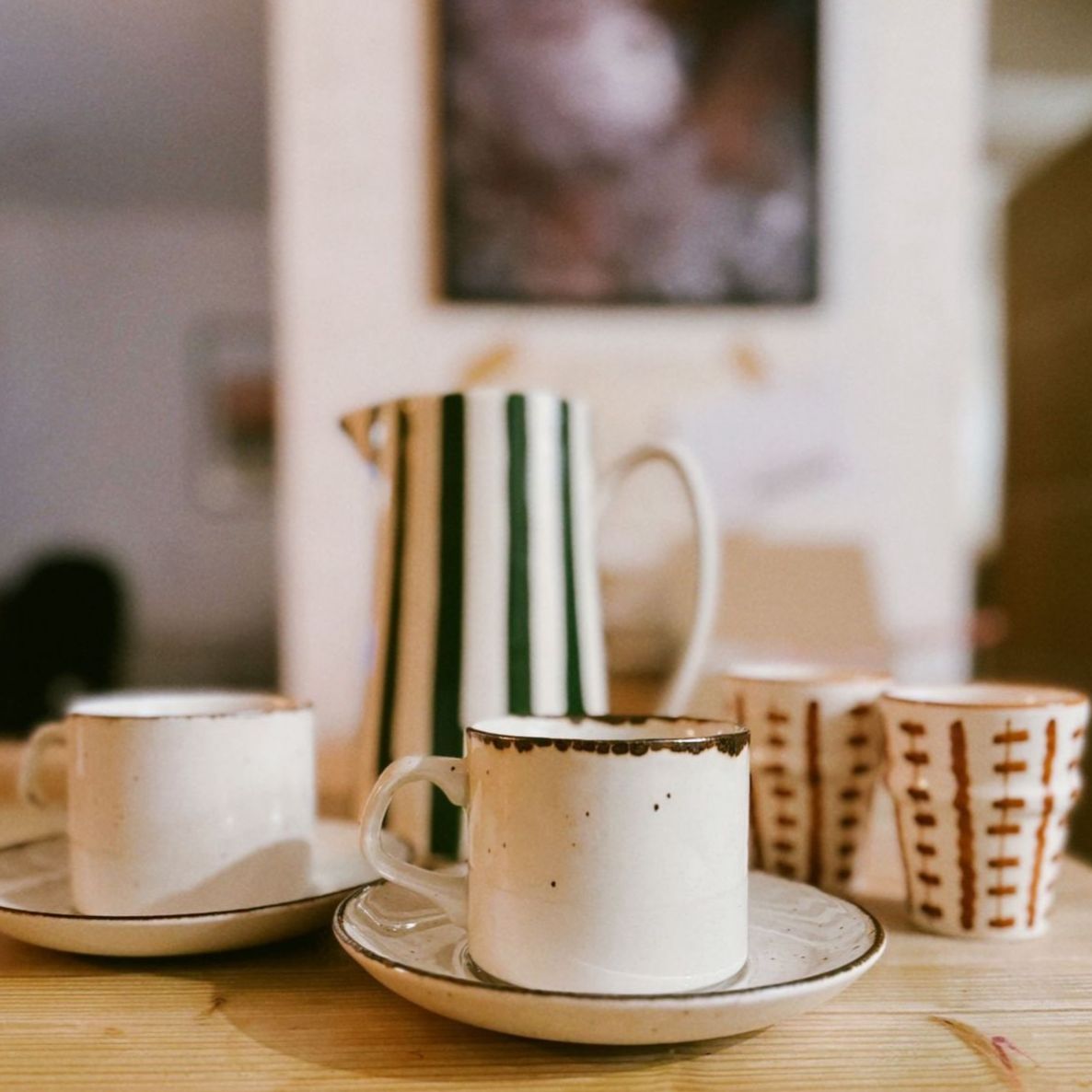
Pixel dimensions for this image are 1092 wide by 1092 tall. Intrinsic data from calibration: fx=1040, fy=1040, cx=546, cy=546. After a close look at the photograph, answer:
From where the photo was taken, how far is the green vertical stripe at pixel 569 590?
59 centimetres

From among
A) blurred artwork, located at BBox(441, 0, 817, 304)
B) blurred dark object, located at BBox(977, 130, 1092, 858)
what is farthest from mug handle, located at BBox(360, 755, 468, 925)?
blurred dark object, located at BBox(977, 130, 1092, 858)

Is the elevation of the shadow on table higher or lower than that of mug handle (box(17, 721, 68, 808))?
Result: lower

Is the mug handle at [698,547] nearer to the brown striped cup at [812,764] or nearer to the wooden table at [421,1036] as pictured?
the brown striped cup at [812,764]

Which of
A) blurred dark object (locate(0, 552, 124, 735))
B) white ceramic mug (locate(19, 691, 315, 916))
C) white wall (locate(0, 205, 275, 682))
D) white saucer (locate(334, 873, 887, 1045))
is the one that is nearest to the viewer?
white saucer (locate(334, 873, 887, 1045))

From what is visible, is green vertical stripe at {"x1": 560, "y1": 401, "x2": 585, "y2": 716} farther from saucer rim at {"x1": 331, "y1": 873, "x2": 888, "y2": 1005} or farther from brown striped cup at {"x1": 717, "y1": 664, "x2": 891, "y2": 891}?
saucer rim at {"x1": 331, "y1": 873, "x2": 888, "y2": 1005}

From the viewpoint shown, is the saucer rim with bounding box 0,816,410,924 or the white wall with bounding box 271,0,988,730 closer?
the saucer rim with bounding box 0,816,410,924

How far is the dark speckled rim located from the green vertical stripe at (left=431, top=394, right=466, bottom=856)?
0.12 meters

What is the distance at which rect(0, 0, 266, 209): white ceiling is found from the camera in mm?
2582

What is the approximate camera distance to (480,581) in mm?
578

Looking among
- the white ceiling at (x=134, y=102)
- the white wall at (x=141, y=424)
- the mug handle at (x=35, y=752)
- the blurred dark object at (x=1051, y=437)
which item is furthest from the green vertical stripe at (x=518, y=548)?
the white wall at (x=141, y=424)

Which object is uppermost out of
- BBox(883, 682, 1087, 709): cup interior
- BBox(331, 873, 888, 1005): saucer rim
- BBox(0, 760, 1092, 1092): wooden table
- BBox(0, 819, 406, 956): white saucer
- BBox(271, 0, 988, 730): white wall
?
BBox(271, 0, 988, 730): white wall

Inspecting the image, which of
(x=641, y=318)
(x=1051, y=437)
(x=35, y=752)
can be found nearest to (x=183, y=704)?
(x=35, y=752)

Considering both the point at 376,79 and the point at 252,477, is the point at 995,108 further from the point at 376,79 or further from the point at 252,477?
the point at 252,477

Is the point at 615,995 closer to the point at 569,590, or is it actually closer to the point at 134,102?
the point at 569,590
